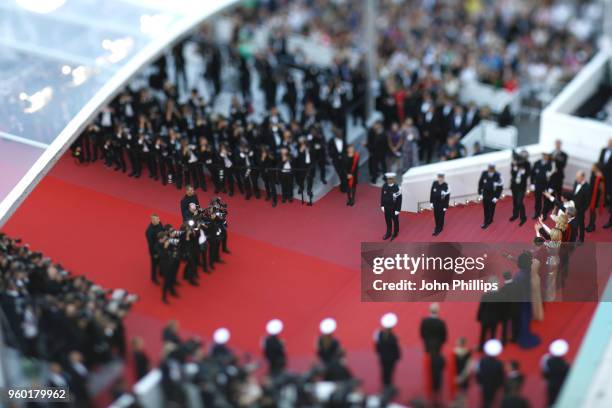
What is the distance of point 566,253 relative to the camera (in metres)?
21.3

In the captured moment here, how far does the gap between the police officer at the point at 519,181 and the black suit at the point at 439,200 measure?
1588 mm

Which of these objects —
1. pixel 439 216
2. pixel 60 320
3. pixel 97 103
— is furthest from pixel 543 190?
pixel 60 320

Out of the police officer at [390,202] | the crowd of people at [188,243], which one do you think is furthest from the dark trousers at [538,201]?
the crowd of people at [188,243]

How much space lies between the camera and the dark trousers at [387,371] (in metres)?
18.7

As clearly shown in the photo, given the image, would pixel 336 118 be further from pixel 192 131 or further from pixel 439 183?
pixel 439 183

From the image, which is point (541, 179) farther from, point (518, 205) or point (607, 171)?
point (607, 171)

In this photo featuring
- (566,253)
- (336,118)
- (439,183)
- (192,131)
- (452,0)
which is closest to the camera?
(566,253)

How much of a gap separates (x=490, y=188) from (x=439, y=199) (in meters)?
1.20

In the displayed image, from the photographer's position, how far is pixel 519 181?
78.1 feet

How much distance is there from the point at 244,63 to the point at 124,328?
1219 cm

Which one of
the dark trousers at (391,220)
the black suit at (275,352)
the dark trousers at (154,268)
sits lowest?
the black suit at (275,352)

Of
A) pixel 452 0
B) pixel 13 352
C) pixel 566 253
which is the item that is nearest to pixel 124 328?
pixel 13 352

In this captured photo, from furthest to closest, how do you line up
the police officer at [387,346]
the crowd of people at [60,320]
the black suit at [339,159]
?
the black suit at [339,159]
the police officer at [387,346]
the crowd of people at [60,320]

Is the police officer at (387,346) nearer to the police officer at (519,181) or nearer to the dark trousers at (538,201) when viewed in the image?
the police officer at (519,181)
